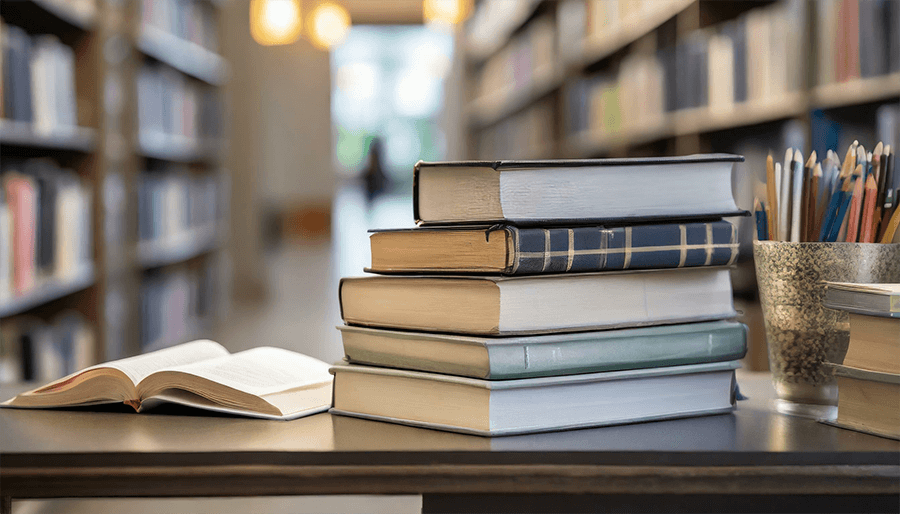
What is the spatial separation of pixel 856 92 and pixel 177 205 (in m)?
3.27

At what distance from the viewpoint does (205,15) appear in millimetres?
5223

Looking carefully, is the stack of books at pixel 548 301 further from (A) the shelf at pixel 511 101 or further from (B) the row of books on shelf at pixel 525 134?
(B) the row of books on shelf at pixel 525 134

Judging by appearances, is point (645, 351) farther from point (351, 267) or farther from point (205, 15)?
point (351, 267)

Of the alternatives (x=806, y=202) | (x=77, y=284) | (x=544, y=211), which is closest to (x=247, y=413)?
(x=544, y=211)

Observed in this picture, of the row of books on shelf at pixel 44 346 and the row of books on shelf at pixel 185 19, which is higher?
the row of books on shelf at pixel 185 19

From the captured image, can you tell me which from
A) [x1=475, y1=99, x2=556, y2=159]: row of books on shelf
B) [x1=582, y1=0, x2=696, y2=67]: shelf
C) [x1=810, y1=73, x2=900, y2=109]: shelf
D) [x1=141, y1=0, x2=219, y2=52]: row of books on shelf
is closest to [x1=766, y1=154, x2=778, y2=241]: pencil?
[x1=810, y1=73, x2=900, y2=109]: shelf

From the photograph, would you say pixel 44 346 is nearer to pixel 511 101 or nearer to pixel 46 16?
pixel 46 16

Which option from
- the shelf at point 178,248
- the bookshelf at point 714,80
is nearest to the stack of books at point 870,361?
the bookshelf at point 714,80

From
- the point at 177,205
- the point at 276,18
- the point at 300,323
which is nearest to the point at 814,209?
the point at 177,205

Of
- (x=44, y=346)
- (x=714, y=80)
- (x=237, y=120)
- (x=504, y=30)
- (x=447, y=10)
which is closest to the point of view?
(x=44, y=346)

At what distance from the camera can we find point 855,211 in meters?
0.62

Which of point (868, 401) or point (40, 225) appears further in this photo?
point (40, 225)

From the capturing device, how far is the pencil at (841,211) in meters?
0.62

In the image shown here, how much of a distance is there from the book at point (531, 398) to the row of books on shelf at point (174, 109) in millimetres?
3281
